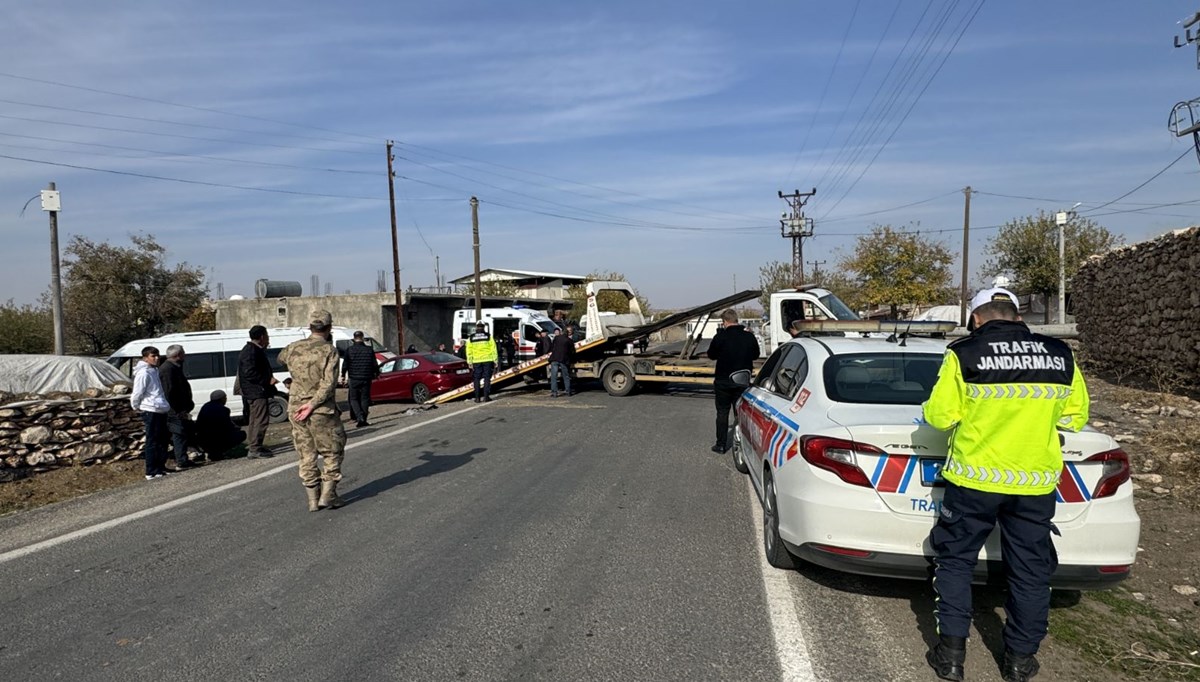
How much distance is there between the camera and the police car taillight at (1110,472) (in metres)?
3.67

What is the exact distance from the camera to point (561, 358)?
52.9 ft

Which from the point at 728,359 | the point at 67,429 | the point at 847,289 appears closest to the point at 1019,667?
the point at 728,359

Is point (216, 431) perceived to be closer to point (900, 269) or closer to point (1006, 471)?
point (1006, 471)

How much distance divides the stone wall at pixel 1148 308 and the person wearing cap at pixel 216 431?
1426 cm

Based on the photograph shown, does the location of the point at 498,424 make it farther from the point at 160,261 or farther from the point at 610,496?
the point at 160,261

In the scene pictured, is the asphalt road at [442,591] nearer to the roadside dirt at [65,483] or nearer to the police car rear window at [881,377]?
the roadside dirt at [65,483]

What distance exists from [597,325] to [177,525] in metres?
12.5

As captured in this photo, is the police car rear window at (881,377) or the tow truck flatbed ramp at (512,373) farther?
the tow truck flatbed ramp at (512,373)

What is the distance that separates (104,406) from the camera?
973 centimetres

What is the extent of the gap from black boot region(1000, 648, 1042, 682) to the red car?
620 inches

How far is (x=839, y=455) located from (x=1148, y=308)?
12731 mm

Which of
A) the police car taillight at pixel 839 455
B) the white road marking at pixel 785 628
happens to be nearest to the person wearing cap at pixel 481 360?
the white road marking at pixel 785 628

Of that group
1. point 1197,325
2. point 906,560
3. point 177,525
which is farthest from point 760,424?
point 1197,325

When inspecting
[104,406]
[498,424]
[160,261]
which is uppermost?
[160,261]
